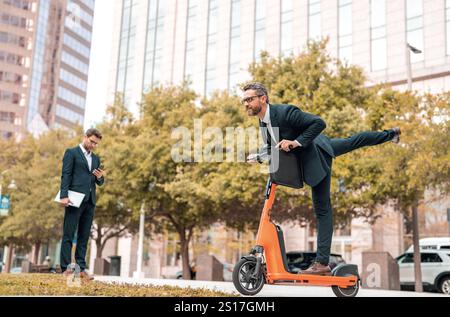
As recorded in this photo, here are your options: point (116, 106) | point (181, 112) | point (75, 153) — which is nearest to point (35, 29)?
point (116, 106)

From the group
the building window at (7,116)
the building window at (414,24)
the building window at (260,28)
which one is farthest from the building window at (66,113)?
the building window at (414,24)

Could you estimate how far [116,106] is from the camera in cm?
2683

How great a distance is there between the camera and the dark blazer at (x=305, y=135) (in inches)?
202

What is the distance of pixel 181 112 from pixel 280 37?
57.8 feet

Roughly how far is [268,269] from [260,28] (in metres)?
36.3

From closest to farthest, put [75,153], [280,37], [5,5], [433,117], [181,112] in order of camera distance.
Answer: [75,153]
[433,117]
[181,112]
[280,37]
[5,5]

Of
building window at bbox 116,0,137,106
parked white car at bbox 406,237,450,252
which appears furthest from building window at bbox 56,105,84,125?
parked white car at bbox 406,237,450,252

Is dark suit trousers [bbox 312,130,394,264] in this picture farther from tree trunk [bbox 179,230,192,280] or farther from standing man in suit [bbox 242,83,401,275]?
tree trunk [bbox 179,230,192,280]

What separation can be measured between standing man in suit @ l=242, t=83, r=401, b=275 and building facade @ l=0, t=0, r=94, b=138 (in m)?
53.8

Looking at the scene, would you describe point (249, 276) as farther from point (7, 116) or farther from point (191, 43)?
point (7, 116)

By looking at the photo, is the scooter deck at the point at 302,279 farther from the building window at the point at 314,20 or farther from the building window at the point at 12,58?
the building window at the point at 12,58

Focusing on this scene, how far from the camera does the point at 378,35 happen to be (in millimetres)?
33656

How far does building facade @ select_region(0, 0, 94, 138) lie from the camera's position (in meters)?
61.9
